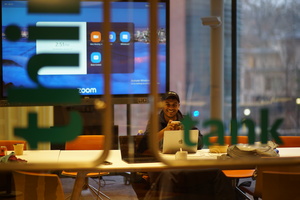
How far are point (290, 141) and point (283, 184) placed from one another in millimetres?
320

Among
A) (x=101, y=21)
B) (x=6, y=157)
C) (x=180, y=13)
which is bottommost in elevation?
(x=6, y=157)

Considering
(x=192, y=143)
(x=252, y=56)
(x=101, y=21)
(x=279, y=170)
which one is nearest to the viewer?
(x=101, y=21)

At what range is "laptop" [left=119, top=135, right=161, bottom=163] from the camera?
3.49 m

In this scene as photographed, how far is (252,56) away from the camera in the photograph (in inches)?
136

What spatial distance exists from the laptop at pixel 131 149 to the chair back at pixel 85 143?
0.26m

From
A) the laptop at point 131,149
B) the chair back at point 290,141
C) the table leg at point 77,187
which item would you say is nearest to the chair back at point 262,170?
the chair back at point 290,141

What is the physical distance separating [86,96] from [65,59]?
21.5 inches

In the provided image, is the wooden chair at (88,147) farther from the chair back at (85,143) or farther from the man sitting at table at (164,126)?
the man sitting at table at (164,126)

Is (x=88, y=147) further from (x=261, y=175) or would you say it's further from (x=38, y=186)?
(x=261, y=175)

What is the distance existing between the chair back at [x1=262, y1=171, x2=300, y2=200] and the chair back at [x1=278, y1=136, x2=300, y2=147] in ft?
0.76

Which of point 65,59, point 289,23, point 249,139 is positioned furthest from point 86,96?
point 289,23

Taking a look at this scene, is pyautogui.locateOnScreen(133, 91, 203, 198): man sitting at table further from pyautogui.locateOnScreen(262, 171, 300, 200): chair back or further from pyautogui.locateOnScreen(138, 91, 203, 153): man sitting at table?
pyautogui.locateOnScreen(262, 171, 300, 200): chair back

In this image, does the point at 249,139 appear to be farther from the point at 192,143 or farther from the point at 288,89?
the point at 288,89

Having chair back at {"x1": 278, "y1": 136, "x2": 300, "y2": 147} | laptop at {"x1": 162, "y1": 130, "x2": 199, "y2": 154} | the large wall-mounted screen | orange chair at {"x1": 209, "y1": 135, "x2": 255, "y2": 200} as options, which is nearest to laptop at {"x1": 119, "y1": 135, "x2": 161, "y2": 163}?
laptop at {"x1": 162, "y1": 130, "x2": 199, "y2": 154}
